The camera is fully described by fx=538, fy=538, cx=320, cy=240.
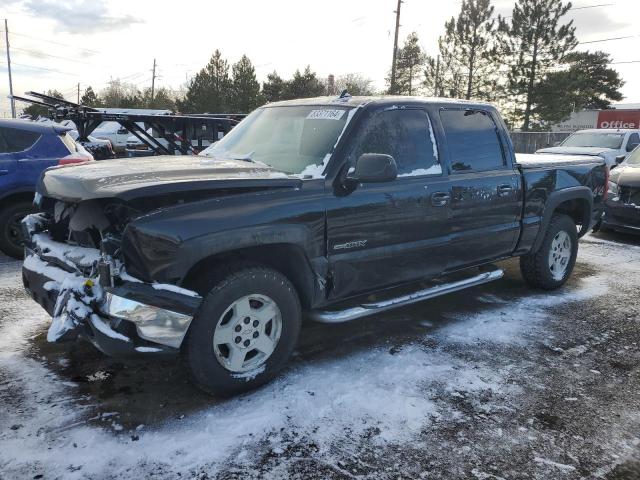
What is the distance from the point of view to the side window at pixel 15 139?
21.3 ft

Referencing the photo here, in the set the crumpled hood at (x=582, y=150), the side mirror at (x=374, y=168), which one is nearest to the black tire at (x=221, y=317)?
the side mirror at (x=374, y=168)

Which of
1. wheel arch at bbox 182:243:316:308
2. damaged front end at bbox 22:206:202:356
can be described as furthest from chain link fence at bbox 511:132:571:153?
damaged front end at bbox 22:206:202:356

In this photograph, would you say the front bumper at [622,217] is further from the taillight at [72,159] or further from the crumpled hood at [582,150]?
the taillight at [72,159]

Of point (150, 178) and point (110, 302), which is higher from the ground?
point (150, 178)

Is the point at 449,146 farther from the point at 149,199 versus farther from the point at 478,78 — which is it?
the point at 478,78

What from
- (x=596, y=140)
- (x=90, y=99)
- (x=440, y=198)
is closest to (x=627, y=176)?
(x=440, y=198)

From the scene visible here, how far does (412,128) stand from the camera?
4191mm

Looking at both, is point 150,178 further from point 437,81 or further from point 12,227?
point 437,81

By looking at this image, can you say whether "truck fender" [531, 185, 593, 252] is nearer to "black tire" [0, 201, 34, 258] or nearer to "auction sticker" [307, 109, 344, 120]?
"auction sticker" [307, 109, 344, 120]

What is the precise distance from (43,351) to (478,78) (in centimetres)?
3564

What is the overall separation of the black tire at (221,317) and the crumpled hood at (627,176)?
24.0 ft

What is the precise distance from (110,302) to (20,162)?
4539 mm

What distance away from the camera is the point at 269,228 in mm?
3229

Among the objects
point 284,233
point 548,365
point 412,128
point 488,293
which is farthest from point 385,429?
point 488,293
